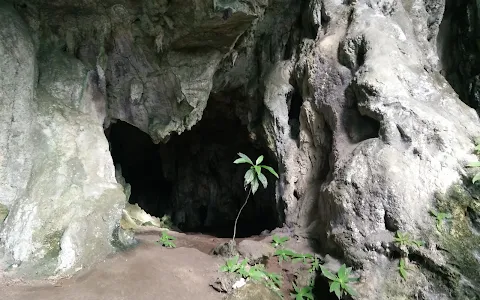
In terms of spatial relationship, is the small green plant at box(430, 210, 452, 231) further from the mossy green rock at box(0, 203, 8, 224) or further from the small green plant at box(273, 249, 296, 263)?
the mossy green rock at box(0, 203, 8, 224)

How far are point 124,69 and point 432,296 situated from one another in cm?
694

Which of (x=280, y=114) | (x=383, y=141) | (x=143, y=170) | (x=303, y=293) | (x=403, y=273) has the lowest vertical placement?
(x=143, y=170)

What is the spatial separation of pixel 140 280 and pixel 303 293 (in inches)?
87.5

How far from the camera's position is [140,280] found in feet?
14.2

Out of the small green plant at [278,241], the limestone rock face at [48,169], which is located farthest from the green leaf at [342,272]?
the limestone rock face at [48,169]

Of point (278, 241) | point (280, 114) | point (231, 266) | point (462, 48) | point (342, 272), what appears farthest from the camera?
point (462, 48)

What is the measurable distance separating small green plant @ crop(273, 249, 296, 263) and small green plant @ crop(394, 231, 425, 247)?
172 cm

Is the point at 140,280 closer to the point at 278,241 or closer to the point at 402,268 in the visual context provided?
the point at 278,241

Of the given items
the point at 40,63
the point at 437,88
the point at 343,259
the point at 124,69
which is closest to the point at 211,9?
the point at 124,69

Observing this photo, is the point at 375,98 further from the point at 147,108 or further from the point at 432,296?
the point at 147,108

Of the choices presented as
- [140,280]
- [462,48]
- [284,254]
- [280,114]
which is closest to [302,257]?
[284,254]

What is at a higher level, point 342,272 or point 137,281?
point 342,272

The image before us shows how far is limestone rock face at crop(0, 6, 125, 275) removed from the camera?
15.6ft

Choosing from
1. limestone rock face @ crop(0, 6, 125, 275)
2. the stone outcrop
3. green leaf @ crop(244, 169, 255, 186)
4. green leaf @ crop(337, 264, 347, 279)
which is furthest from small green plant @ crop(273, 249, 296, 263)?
limestone rock face @ crop(0, 6, 125, 275)
